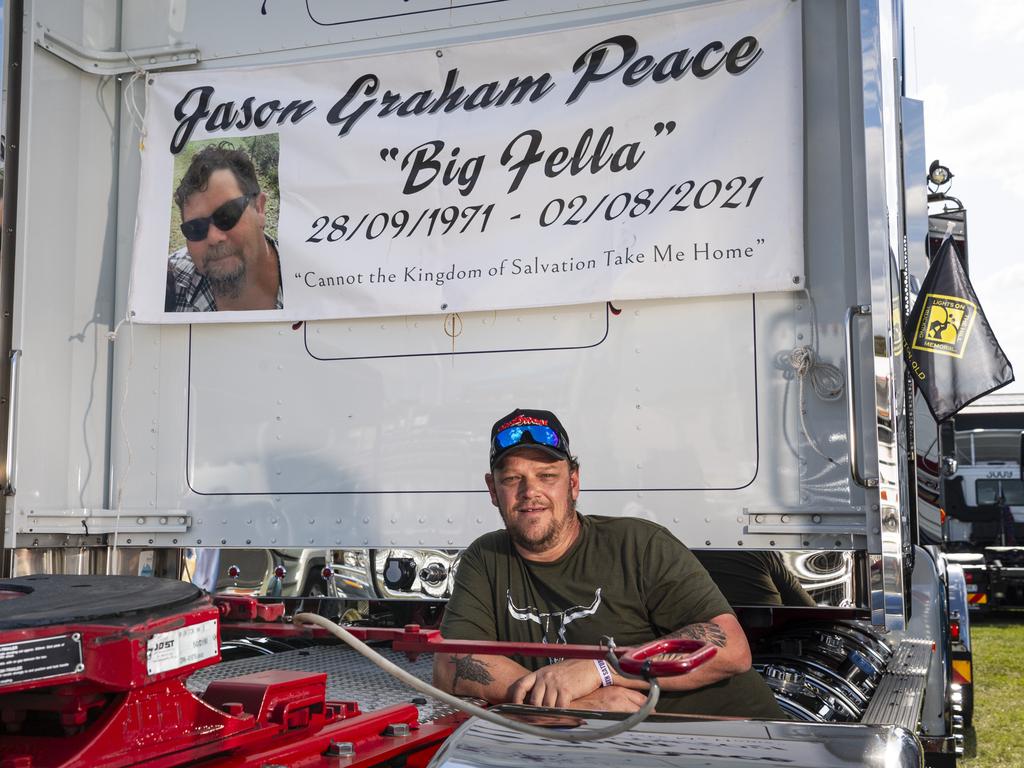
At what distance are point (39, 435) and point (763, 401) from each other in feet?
7.75

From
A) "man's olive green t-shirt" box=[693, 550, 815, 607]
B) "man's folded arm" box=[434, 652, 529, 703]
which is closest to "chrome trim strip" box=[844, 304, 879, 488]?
"man's olive green t-shirt" box=[693, 550, 815, 607]

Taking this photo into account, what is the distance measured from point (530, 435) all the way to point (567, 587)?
0.42m

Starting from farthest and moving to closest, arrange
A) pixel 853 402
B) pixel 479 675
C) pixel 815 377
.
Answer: pixel 815 377 < pixel 853 402 < pixel 479 675

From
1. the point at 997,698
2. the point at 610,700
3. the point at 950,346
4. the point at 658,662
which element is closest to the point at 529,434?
the point at 610,700

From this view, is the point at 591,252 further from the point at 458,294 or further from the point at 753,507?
the point at 753,507

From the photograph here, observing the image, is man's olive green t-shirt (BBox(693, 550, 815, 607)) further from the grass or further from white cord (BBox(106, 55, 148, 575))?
the grass

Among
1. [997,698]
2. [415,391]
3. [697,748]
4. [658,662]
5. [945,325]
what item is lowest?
[997,698]

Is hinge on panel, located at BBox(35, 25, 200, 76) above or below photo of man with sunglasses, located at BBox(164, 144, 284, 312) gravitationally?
above

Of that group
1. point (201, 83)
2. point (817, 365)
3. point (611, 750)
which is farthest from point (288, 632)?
point (201, 83)

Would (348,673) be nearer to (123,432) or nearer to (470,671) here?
(470,671)

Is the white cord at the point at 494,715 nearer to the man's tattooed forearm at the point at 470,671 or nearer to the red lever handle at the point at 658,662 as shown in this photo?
the red lever handle at the point at 658,662

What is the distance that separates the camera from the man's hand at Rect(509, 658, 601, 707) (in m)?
2.45

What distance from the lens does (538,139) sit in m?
3.50

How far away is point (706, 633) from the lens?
8.87 feet
